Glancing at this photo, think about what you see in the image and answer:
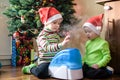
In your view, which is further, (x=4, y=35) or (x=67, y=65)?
(x=4, y=35)

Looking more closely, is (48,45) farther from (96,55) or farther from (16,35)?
(16,35)

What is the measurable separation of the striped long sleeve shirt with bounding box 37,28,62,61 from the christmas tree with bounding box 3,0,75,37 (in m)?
0.34

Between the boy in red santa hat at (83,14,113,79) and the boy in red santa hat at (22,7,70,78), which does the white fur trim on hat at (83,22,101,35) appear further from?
the boy in red santa hat at (22,7,70,78)

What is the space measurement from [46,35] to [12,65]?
879 mm

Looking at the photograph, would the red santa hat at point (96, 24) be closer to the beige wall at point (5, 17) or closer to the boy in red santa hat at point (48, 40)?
the boy in red santa hat at point (48, 40)

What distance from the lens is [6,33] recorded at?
2.44 metres

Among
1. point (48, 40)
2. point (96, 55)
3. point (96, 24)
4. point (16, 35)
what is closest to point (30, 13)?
point (16, 35)

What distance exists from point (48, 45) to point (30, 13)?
53 cm

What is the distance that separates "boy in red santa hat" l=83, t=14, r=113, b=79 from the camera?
1.58 metres

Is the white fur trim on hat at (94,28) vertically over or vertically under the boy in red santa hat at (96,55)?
over

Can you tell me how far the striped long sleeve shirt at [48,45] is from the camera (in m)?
1.64

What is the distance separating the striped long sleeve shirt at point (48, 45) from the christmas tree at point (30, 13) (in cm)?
34

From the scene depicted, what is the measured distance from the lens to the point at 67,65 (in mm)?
1474

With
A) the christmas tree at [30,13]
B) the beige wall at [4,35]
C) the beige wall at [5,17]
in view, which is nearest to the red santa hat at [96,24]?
the christmas tree at [30,13]
